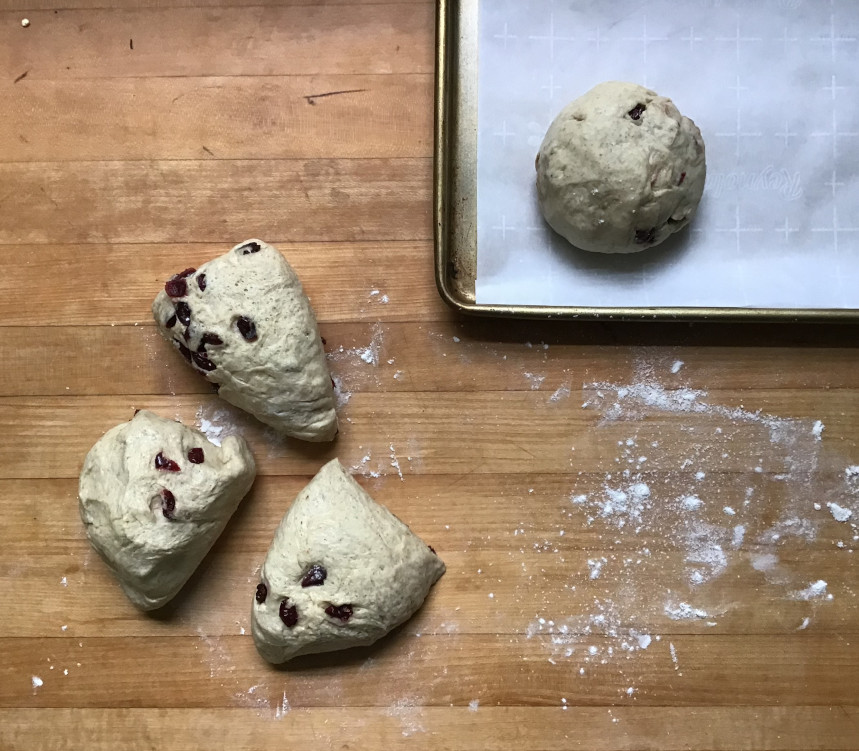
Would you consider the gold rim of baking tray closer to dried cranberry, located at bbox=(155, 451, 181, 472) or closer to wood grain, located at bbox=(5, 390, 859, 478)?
wood grain, located at bbox=(5, 390, 859, 478)

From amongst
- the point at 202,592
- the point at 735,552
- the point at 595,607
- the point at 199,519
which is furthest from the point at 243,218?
the point at 735,552

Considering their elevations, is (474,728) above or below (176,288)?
below

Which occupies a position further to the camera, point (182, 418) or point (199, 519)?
point (182, 418)

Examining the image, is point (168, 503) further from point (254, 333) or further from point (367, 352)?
point (367, 352)

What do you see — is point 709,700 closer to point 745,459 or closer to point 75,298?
point 745,459

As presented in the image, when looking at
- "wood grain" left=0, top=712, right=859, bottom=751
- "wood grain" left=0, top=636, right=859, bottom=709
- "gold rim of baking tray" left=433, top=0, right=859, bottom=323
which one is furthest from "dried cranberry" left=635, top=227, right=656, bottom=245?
"wood grain" left=0, top=712, right=859, bottom=751

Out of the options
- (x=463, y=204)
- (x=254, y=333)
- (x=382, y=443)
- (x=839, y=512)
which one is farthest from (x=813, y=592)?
(x=254, y=333)
